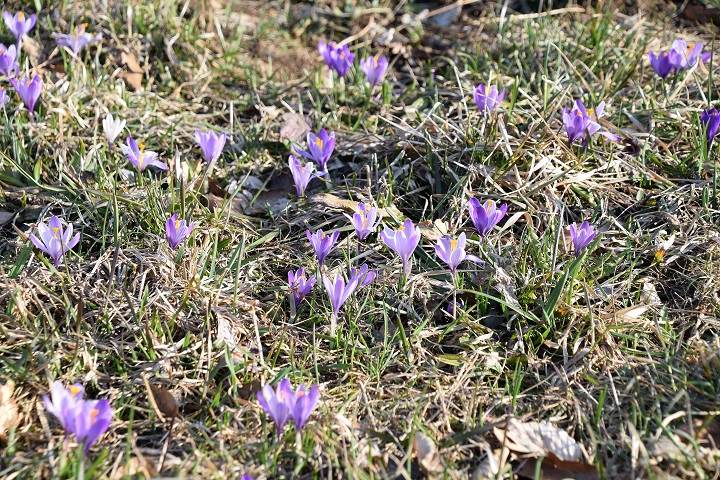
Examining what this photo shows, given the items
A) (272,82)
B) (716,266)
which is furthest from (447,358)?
(272,82)

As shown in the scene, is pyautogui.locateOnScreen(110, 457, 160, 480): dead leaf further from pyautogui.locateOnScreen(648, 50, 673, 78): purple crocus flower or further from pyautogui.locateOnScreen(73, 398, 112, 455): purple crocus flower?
pyautogui.locateOnScreen(648, 50, 673, 78): purple crocus flower

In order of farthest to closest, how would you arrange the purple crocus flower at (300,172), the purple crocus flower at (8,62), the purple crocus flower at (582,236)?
the purple crocus flower at (8,62)
the purple crocus flower at (300,172)
the purple crocus flower at (582,236)

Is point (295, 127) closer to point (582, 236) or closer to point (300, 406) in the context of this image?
point (582, 236)

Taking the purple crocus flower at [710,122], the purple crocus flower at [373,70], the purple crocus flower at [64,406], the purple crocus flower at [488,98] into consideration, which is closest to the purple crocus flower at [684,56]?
the purple crocus flower at [710,122]

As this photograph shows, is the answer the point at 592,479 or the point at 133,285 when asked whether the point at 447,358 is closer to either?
the point at 592,479

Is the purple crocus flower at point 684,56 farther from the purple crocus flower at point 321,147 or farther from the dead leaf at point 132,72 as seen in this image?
the dead leaf at point 132,72

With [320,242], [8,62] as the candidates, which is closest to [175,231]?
[320,242]
